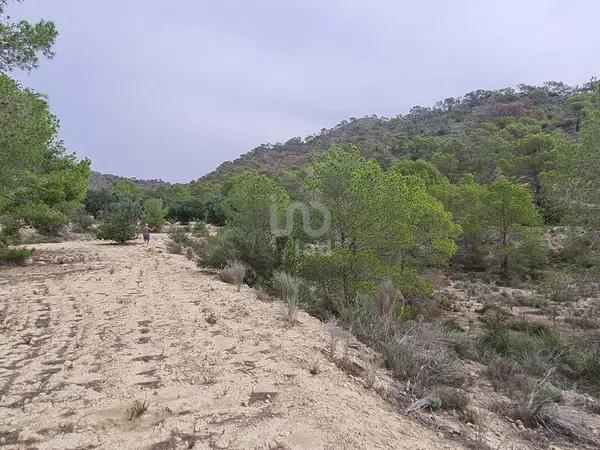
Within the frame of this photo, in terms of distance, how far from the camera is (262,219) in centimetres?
1496

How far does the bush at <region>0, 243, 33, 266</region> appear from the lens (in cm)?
1458

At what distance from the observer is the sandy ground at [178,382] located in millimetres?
3562

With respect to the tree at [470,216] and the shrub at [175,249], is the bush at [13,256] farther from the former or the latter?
the tree at [470,216]

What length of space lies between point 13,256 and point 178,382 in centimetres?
1306

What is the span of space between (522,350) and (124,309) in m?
8.57

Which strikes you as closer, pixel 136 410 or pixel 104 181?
pixel 136 410

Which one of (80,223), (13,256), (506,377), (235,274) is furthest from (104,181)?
(506,377)

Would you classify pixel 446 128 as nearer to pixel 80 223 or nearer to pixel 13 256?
pixel 80 223

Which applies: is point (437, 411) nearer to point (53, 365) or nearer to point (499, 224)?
point (53, 365)

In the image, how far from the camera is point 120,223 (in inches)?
954

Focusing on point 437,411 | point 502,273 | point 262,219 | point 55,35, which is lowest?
point 502,273

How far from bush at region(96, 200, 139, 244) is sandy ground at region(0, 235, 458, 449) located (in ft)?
53.4

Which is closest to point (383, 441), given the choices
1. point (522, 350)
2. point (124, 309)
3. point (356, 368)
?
point (356, 368)

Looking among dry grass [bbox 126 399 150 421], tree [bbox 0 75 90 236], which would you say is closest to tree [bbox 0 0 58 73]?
tree [bbox 0 75 90 236]
